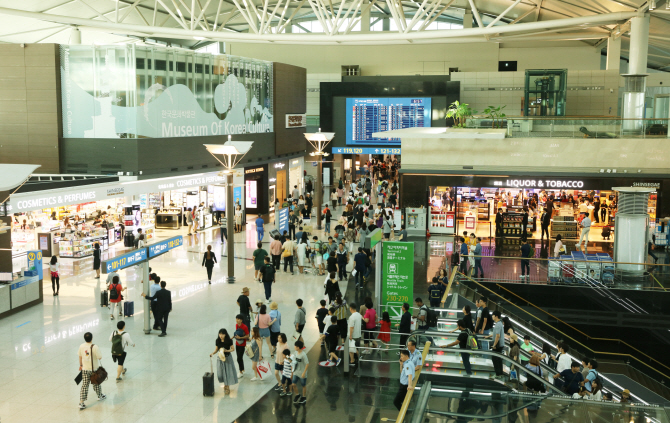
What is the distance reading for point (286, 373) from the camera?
1044 cm

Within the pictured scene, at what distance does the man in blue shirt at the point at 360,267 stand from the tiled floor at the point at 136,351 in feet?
3.99

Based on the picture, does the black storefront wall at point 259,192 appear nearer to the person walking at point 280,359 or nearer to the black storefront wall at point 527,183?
the black storefront wall at point 527,183

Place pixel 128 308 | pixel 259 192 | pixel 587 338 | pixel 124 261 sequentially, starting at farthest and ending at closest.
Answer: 1. pixel 259 192
2. pixel 587 338
3. pixel 128 308
4. pixel 124 261

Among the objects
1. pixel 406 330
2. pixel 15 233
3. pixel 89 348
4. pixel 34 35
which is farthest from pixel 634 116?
pixel 34 35

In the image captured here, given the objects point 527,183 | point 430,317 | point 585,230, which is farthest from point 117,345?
point 585,230

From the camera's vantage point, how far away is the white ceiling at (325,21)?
76.4 ft

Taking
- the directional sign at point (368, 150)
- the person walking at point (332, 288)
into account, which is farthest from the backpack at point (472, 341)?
the directional sign at point (368, 150)

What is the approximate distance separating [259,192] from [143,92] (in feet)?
32.4

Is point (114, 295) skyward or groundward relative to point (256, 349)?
skyward

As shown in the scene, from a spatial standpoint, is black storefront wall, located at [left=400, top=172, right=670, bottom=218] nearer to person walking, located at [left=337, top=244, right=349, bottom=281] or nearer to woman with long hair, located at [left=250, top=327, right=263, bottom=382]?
person walking, located at [left=337, top=244, right=349, bottom=281]

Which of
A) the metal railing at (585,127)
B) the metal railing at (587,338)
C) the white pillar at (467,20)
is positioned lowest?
the metal railing at (587,338)

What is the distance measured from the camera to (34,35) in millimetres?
35062

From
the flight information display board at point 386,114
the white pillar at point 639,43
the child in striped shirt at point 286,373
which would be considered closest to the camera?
the child in striped shirt at point 286,373

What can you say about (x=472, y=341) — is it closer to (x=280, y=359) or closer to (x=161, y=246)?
(x=280, y=359)
